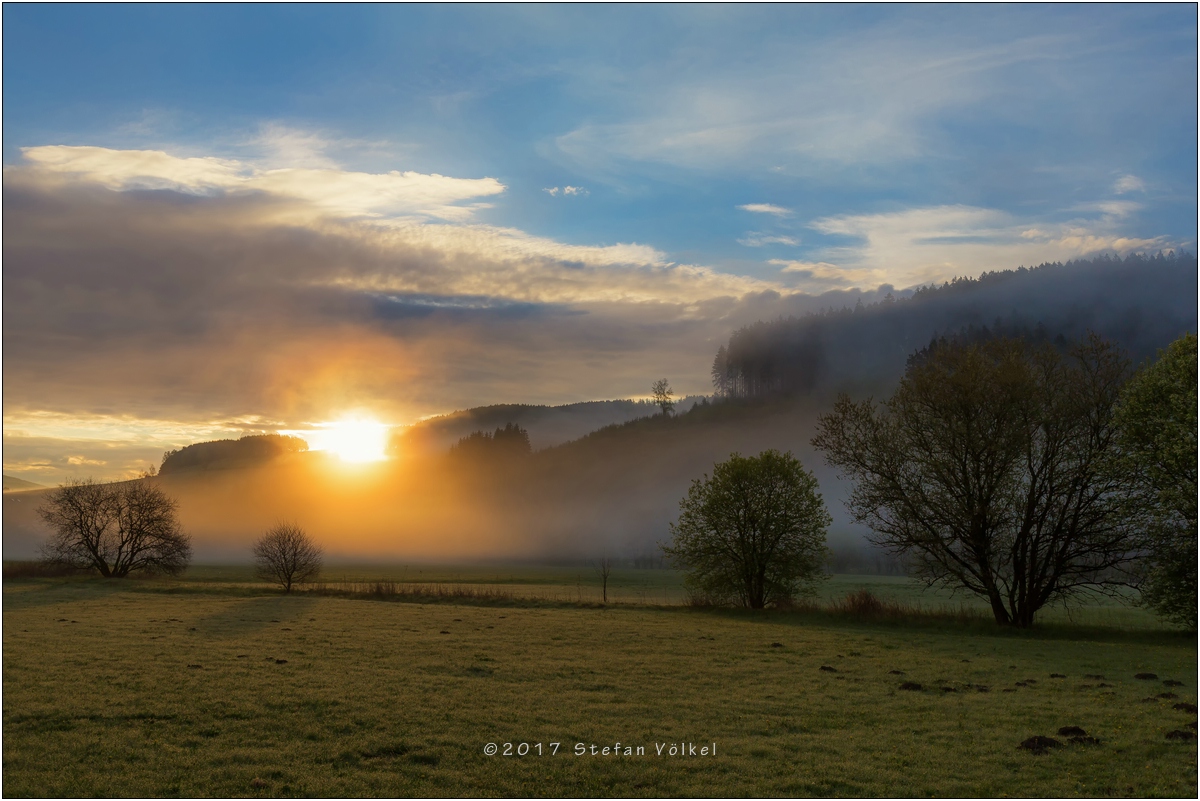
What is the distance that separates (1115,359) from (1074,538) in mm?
11382

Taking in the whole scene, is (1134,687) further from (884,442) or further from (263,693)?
(263,693)

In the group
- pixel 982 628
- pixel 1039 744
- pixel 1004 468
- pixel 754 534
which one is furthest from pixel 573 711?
pixel 754 534

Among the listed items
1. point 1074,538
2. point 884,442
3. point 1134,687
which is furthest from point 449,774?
point 1074,538

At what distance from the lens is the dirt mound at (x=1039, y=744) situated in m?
18.7

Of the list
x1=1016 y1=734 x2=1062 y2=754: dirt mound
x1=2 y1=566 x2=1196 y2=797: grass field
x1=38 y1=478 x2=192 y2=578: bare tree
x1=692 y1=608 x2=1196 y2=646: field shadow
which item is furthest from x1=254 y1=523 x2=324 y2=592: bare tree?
x1=1016 y1=734 x2=1062 y2=754: dirt mound

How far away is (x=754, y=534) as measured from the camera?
5997cm

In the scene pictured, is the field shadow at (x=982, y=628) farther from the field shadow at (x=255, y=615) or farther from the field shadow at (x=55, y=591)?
the field shadow at (x=55, y=591)

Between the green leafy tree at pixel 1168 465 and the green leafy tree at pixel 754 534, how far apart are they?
73.7ft

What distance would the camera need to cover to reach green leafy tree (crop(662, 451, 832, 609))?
193 feet

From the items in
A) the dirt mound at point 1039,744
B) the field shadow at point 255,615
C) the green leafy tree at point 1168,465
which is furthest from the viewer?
the field shadow at point 255,615

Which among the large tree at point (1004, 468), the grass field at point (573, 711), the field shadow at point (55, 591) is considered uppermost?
the large tree at point (1004, 468)

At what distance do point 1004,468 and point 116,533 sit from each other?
323 ft

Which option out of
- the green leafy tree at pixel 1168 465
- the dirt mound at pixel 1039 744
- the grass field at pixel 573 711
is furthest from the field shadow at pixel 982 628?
the dirt mound at pixel 1039 744

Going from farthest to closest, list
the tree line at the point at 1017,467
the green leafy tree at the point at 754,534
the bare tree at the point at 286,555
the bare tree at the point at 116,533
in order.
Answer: the bare tree at the point at 116,533 → the bare tree at the point at 286,555 → the green leafy tree at the point at 754,534 → the tree line at the point at 1017,467
